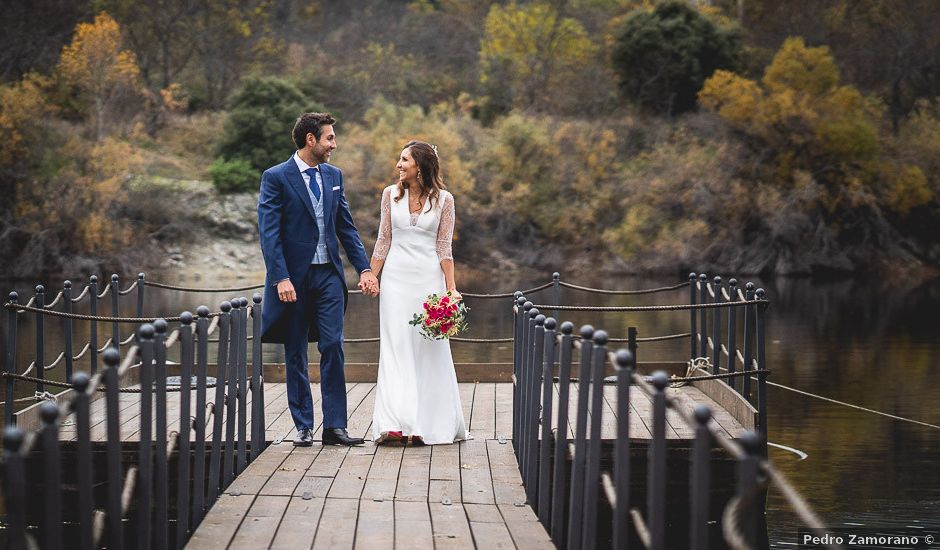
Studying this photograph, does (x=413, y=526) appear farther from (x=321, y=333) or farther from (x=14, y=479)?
(x=14, y=479)

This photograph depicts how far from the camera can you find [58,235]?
1345 inches

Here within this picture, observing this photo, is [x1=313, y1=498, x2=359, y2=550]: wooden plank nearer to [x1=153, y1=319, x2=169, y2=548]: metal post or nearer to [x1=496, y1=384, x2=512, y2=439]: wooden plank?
[x1=153, y1=319, x2=169, y2=548]: metal post

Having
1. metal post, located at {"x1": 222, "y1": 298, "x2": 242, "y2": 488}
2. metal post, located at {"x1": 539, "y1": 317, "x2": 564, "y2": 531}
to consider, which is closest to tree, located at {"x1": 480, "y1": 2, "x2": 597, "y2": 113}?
metal post, located at {"x1": 222, "y1": 298, "x2": 242, "y2": 488}

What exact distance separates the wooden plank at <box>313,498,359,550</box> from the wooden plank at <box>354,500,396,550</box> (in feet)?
0.09

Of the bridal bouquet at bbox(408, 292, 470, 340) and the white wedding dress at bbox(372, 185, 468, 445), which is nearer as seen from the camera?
the bridal bouquet at bbox(408, 292, 470, 340)

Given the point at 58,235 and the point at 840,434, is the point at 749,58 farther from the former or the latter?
the point at 840,434

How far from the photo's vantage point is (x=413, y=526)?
5.86 metres

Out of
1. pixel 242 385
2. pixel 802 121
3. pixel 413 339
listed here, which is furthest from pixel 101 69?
pixel 242 385

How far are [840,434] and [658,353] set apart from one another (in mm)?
6689

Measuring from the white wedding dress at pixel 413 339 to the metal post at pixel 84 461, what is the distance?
377 centimetres

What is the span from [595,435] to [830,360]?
1369 cm

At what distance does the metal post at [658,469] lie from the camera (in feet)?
13.7

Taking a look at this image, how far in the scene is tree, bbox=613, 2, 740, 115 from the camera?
40.4 metres

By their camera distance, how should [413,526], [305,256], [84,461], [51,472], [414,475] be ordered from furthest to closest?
[305,256], [414,475], [413,526], [84,461], [51,472]
